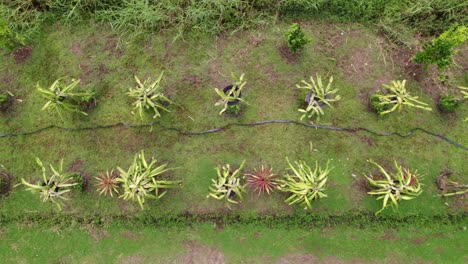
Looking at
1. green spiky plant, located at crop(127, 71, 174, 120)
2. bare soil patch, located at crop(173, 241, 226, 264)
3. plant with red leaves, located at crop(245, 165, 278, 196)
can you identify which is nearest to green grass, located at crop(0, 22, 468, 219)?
plant with red leaves, located at crop(245, 165, 278, 196)

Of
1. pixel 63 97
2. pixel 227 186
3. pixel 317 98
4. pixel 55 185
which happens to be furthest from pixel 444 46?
pixel 55 185

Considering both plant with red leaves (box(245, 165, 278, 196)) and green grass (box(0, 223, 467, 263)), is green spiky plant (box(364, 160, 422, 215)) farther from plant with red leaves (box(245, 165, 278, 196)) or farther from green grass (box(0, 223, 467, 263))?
plant with red leaves (box(245, 165, 278, 196))

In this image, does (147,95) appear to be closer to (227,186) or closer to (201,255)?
(227,186)

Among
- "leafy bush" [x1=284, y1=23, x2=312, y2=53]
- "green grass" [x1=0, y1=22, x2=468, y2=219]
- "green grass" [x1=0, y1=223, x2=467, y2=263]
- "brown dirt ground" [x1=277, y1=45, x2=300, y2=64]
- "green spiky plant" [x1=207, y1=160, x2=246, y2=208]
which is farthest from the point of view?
"brown dirt ground" [x1=277, y1=45, x2=300, y2=64]

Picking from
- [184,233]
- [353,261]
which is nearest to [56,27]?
[184,233]

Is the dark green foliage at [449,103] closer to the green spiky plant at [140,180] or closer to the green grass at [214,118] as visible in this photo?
the green grass at [214,118]

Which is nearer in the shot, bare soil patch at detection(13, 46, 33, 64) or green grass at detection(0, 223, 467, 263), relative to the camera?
green grass at detection(0, 223, 467, 263)
